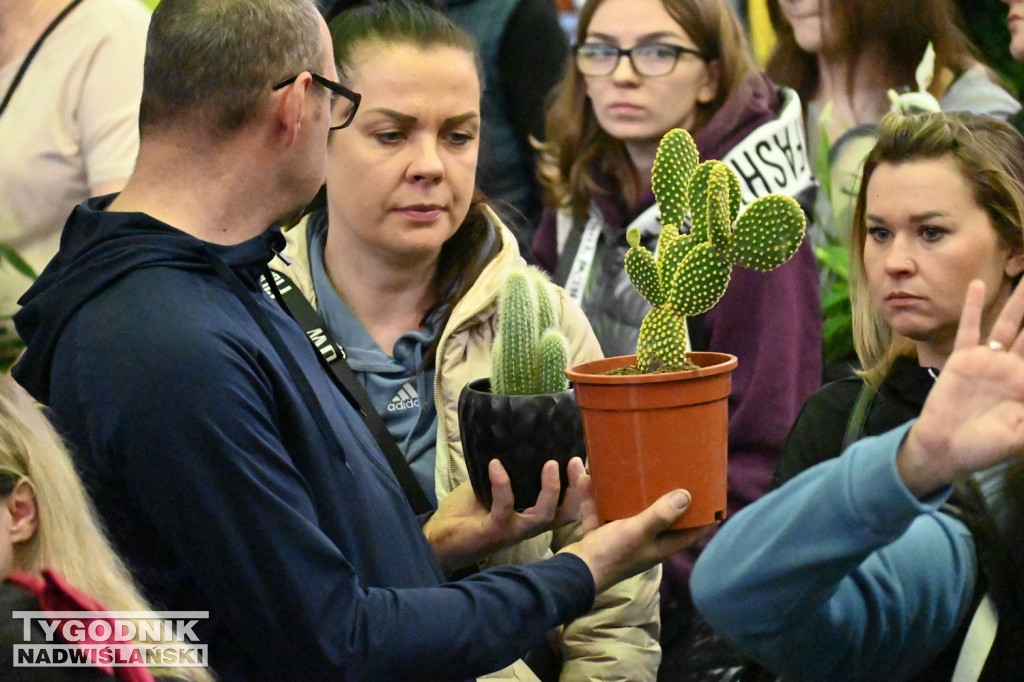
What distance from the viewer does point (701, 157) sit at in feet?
10.4

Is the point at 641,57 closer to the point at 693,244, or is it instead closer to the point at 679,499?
the point at 693,244

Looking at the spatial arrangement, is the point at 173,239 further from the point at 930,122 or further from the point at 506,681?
the point at 930,122

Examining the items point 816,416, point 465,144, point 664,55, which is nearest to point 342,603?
point 816,416

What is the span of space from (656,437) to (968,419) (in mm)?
546

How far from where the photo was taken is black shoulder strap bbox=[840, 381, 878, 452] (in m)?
2.15

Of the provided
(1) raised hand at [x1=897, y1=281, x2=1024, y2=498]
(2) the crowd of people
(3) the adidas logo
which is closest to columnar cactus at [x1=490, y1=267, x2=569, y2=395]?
(2) the crowd of people

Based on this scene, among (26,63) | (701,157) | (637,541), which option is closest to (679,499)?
(637,541)

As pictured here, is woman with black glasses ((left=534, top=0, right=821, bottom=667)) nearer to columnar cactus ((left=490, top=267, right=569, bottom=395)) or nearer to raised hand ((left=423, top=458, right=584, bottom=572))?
raised hand ((left=423, top=458, right=584, bottom=572))

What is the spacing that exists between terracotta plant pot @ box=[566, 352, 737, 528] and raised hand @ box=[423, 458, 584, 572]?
132 millimetres

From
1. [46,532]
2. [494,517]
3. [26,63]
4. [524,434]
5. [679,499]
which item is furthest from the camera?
[26,63]

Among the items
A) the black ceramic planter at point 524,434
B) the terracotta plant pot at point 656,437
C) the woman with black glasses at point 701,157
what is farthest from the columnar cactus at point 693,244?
the woman with black glasses at point 701,157

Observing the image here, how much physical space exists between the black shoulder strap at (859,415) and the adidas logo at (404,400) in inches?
31.5

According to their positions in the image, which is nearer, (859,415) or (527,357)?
(527,357)

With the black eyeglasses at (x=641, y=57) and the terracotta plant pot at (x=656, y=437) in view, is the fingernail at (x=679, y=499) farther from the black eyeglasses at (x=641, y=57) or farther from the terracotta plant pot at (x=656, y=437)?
the black eyeglasses at (x=641, y=57)
